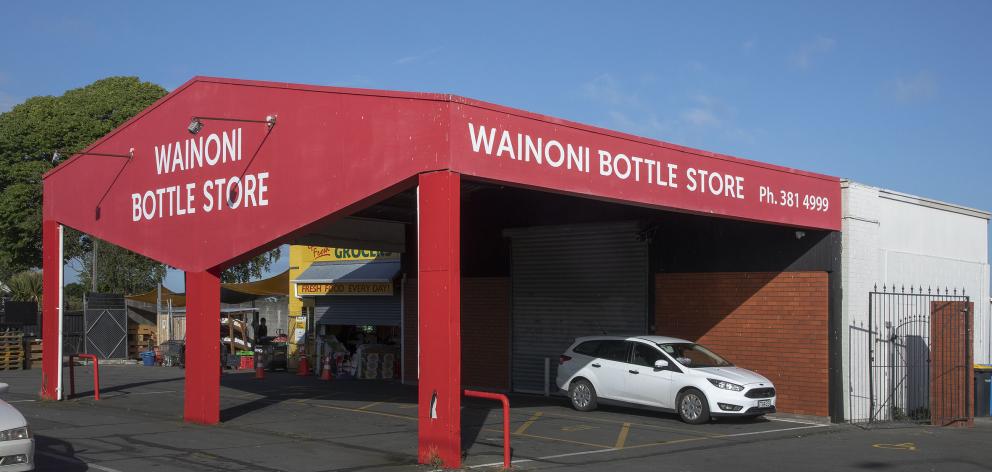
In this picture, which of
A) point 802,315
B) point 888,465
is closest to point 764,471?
point 888,465

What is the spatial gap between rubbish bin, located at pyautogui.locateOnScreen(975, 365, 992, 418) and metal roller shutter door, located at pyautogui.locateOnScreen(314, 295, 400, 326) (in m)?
16.2

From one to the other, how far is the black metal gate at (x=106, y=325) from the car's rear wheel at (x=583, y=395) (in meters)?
24.3

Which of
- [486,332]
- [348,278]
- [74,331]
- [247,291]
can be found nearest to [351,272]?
[348,278]

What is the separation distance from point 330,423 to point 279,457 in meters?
4.00

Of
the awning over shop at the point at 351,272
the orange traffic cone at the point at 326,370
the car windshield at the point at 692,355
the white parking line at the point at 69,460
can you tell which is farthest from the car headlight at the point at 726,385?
the orange traffic cone at the point at 326,370

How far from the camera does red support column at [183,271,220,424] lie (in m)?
16.6

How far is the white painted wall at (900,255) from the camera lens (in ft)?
61.1

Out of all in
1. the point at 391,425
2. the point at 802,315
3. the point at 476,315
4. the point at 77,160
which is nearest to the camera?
the point at 391,425

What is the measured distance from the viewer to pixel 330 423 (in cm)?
1686

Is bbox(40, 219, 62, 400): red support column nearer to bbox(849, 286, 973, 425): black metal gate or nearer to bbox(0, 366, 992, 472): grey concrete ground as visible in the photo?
bbox(0, 366, 992, 472): grey concrete ground

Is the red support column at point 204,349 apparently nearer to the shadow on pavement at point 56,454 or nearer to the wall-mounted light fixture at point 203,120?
the wall-mounted light fixture at point 203,120

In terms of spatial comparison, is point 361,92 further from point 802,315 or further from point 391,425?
point 802,315

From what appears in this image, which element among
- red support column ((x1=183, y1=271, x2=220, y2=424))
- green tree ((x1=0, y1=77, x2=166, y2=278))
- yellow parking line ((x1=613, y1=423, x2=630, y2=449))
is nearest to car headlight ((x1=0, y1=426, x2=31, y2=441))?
red support column ((x1=183, y1=271, x2=220, y2=424))

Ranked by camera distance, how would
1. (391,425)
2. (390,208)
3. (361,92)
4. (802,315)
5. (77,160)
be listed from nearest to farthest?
(361,92) → (391,425) → (802,315) → (77,160) → (390,208)
